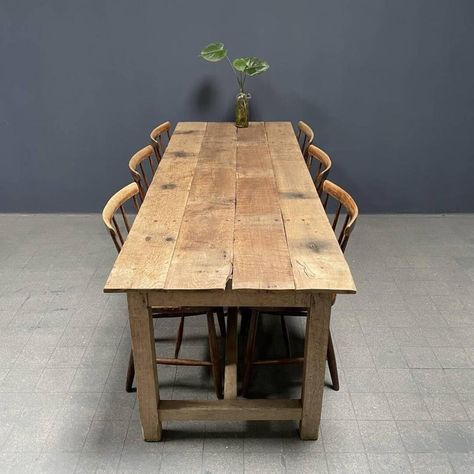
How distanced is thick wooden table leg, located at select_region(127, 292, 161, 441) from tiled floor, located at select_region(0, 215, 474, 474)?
0.33ft

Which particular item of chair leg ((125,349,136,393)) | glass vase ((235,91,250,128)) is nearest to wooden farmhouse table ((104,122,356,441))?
chair leg ((125,349,136,393))

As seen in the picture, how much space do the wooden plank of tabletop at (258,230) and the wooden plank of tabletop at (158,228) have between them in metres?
0.23

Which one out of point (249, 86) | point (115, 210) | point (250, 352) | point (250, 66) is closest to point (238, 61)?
point (250, 66)

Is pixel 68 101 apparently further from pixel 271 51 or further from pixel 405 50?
pixel 405 50

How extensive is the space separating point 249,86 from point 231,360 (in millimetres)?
2038

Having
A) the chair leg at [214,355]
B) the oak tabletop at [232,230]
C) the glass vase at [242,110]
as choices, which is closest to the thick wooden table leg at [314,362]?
the oak tabletop at [232,230]

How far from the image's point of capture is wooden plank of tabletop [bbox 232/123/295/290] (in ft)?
4.95

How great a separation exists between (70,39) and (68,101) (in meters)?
0.40

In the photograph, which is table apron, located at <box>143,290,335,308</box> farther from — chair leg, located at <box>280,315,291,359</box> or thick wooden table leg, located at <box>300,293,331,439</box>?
chair leg, located at <box>280,315,291,359</box>

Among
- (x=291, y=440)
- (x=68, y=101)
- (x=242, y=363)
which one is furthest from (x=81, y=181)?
(x=291, y=440)

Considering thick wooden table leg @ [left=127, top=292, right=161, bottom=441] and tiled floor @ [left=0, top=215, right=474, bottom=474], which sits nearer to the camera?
thick wooden table leg @ [left=127, top=292, right=161, bottom=441]

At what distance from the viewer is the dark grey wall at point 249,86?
3191mm

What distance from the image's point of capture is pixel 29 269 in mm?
3002

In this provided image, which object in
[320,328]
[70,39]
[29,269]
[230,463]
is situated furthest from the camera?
[70,39]
